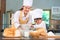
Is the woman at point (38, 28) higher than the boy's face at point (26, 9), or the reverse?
the boy's face at point (26, 9)

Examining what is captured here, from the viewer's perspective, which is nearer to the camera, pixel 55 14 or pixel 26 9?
pixel 26 9

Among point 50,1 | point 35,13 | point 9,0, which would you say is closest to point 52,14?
point 50,1

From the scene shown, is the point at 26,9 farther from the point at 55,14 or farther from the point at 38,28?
the point at 55,14

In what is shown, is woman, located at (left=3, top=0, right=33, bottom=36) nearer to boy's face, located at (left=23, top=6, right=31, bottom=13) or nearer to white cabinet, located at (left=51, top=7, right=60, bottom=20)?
boy's face, located at (left=23, top=6, right=31, bottom=13)

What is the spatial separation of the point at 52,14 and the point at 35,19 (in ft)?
3.69

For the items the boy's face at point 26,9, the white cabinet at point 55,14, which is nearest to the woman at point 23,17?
the boy's face at point 26,9

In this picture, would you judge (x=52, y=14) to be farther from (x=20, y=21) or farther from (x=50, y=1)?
(x=20, y=21)

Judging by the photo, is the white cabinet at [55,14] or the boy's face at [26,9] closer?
the boy's face at [26,9]

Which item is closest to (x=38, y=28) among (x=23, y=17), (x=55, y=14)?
(x=23, y=17)

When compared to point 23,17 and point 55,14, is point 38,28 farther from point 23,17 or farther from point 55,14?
point 55,14

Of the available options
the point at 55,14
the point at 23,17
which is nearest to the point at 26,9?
the point at 23,17

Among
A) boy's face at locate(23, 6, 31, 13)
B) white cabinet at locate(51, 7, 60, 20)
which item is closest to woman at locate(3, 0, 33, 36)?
boy's face at locate(23, 6, 31, 13)

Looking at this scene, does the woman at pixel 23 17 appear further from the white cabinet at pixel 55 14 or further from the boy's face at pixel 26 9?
the white cabinet at pixel 55 14

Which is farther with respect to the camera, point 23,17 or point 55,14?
point 55,14
